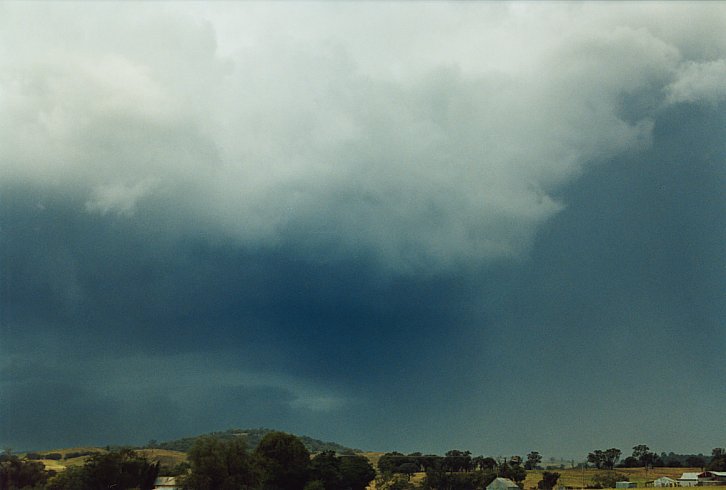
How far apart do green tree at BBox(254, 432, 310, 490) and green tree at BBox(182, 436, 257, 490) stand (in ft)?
30.4

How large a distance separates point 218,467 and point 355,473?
155ft

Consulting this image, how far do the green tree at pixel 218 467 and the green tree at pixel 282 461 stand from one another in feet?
30.4

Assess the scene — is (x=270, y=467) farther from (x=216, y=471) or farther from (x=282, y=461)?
(x=216, y=471)

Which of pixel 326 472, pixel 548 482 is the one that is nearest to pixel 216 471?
pixel 326 472

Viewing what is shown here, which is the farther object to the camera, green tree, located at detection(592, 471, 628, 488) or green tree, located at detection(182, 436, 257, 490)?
green tree, located at detection(592, 471, 628, 488)

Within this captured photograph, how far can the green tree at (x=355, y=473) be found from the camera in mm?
157262

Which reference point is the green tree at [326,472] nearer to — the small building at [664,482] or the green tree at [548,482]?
the green tree at [548,482]

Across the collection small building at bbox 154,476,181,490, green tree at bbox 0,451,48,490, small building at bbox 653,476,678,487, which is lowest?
small building at bbox 653,476,678,487

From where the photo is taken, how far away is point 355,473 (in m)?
159

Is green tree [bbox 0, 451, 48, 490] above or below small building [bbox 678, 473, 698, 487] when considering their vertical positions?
above

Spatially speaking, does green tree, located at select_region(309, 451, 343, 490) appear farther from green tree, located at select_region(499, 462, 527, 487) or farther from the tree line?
green tree, located at select_region(499, 462, 527, 487)

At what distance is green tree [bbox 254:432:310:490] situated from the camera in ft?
449

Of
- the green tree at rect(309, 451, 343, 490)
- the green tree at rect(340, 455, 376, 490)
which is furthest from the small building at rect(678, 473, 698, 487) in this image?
the green tree at rect(309, 451, 343, 490)

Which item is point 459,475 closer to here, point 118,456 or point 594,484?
point 594,484
